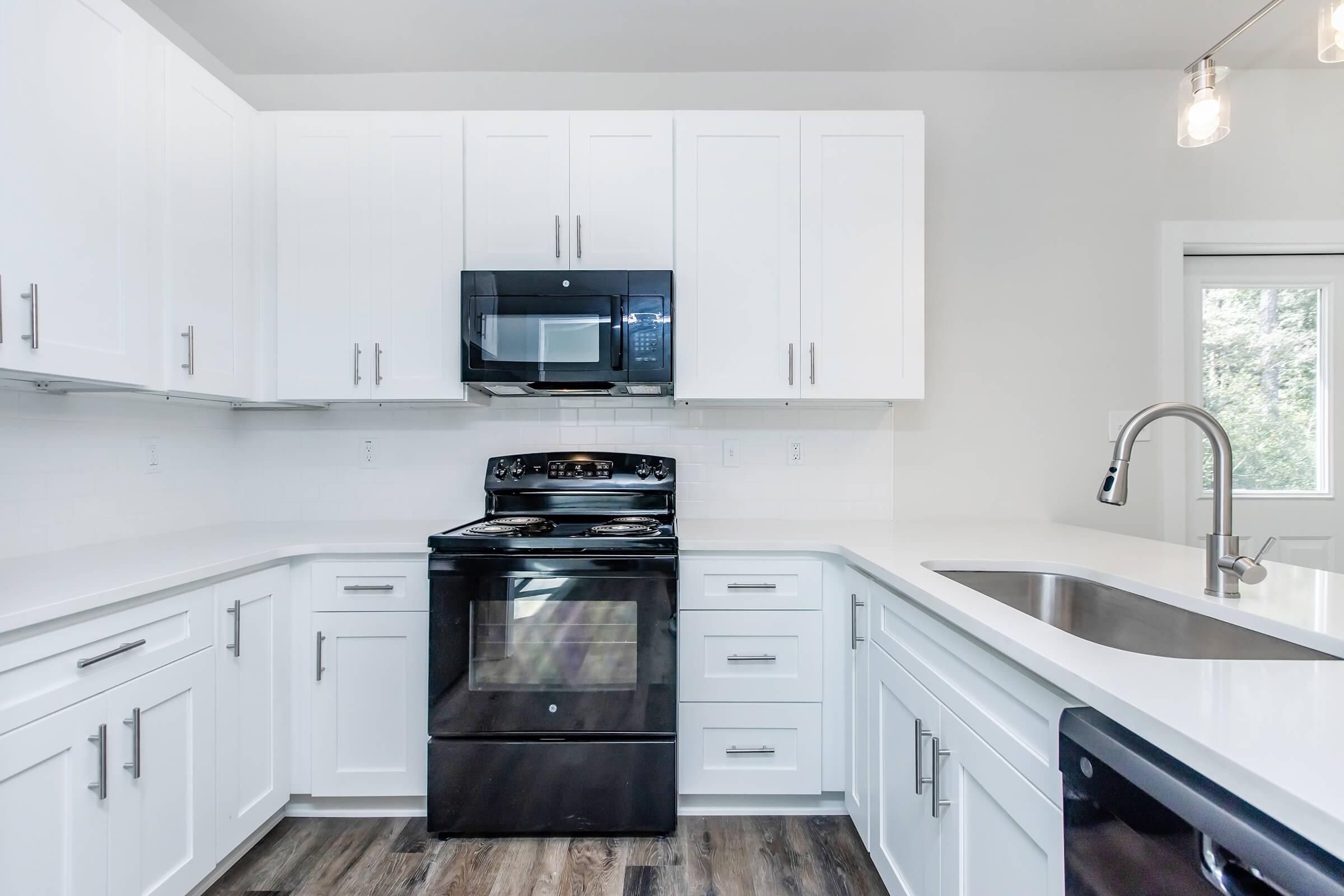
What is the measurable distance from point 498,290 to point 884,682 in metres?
1.67

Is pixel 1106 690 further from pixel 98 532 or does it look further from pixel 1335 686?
pixel 98 532

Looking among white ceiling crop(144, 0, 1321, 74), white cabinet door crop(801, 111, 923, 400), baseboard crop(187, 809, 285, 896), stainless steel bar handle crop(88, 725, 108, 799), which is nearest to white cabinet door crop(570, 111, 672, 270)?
white ceiling crop(144, 0, 1321, 74)

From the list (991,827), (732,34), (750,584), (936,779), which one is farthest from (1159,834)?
(732,34)

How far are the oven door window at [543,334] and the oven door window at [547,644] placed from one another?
712 millimetres

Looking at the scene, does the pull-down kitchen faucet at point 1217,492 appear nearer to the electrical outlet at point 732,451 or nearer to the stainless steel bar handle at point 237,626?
the electrical outlet at point 732,451

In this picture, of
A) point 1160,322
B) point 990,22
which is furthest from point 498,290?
point 1160,322

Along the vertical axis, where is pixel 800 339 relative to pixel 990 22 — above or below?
below

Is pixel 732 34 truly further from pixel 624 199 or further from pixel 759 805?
pixel 759 805

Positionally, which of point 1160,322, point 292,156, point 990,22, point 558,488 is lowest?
point 558,488

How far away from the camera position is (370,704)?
1920 millimetres

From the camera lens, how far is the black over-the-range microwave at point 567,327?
2.04m

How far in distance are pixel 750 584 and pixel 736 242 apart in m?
1.16

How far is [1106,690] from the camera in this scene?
728 millimetres

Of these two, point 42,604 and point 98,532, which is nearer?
point 42,604
